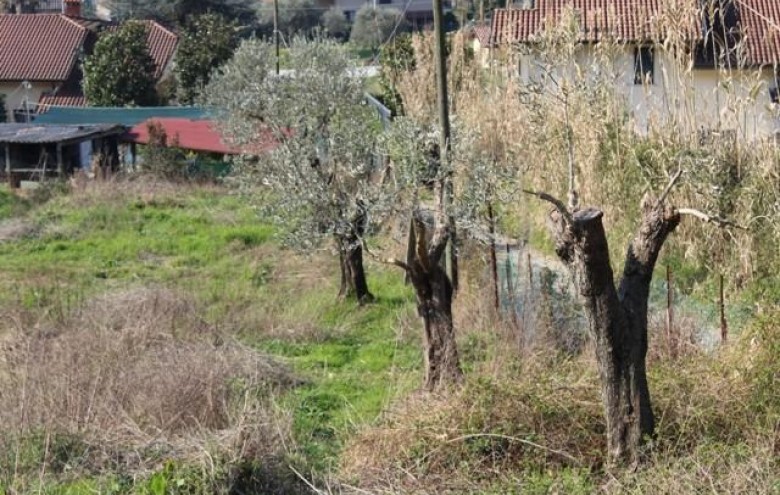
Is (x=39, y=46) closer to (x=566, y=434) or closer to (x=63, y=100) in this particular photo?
(x=63, y=100)

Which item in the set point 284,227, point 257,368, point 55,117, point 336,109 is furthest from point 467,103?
point 55,117

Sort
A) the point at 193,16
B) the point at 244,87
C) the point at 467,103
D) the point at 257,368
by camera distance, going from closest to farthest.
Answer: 1. the point at 257,368
2. the point at 467,103
3. the point at 244,87
4. the point at 193,16

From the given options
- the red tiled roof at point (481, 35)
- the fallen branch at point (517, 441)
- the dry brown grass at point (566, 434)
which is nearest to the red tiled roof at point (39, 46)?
the red tiled roof at point (481, 35)

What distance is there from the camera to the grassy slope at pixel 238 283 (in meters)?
10.4

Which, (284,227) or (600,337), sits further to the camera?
(284,227)

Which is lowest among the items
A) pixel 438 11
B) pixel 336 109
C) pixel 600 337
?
pixel 600 337

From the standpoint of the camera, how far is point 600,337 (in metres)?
7.40

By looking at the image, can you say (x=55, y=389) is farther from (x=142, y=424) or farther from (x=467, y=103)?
(x=467, y=103)

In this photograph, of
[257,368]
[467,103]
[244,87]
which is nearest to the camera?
[257,368]

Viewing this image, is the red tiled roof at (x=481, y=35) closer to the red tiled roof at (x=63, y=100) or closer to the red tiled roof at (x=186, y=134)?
the red tiled roof at (x=186, y=134)

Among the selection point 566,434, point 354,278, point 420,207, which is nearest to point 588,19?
point 354,278

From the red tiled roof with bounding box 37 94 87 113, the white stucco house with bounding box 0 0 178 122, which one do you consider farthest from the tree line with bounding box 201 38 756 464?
the white stucco house with bounding box 0 0 178 122

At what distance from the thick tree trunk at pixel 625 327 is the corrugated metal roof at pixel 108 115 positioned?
2495cm

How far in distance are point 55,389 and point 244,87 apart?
15.2m
